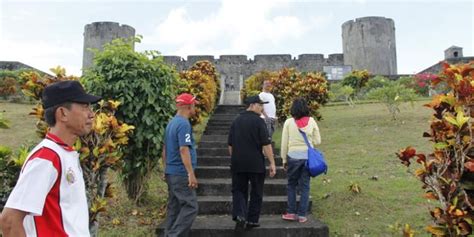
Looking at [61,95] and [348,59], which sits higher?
[348,59]

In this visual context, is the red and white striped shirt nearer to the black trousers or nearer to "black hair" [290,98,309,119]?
the black trousers

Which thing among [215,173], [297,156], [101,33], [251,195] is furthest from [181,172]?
[101,33]

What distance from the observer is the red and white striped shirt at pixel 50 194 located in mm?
1629

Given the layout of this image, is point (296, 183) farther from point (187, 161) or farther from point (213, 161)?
point (213, 161)

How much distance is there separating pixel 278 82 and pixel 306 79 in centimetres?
86

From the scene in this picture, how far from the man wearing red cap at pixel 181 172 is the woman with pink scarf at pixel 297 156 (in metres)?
1.19

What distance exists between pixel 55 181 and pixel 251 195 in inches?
111

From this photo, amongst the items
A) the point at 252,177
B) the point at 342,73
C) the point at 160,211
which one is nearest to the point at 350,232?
the point at 252,177

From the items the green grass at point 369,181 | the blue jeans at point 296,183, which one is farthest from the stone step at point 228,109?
the blue jeans at point 296,183

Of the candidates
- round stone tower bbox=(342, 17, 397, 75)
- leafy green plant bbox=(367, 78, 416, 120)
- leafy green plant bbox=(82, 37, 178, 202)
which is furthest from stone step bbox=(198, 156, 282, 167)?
round stone tower bbox=(342, 17, 397, 75)

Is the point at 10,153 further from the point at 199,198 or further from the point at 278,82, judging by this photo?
the point at 278,82

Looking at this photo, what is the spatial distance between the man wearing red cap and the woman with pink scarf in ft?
3.92

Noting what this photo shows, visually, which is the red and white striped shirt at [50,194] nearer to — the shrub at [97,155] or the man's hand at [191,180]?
the shrub at [97,155]

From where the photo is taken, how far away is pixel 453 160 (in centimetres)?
264
